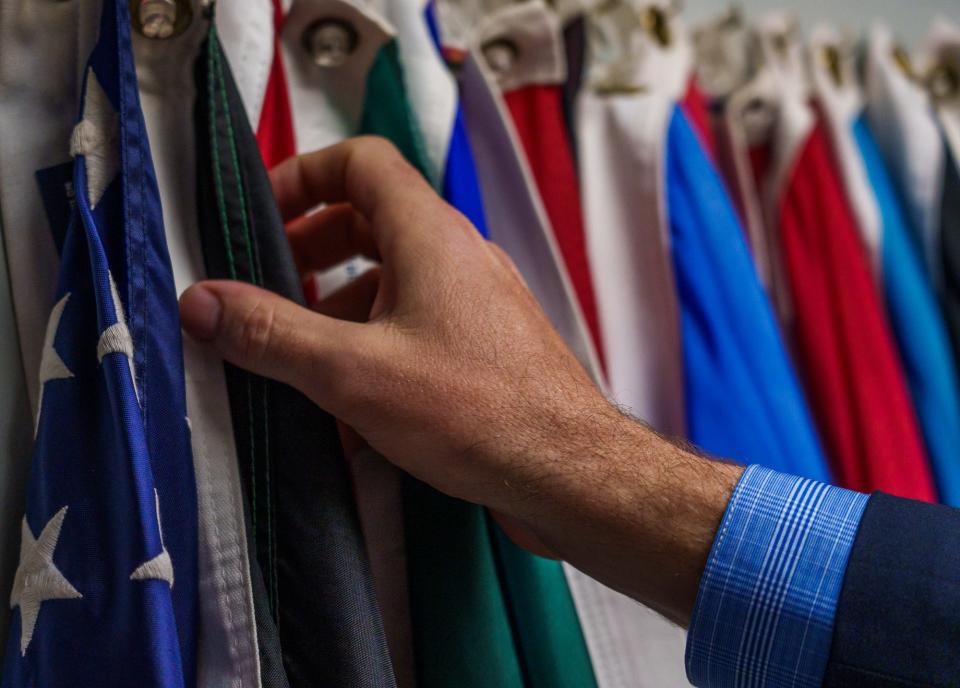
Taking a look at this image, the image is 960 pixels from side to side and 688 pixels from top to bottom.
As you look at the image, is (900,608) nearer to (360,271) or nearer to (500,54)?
(360,271)

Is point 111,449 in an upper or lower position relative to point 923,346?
upper

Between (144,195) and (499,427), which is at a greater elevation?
(144,195)

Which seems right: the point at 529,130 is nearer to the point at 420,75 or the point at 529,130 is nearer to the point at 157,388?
the point at 420,75

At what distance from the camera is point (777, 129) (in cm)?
82

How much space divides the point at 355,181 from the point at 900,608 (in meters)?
0.35

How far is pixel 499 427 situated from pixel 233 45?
0.91 ft

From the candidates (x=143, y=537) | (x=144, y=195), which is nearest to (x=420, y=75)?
(x=144, y=195)

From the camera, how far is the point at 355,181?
48 centimetres

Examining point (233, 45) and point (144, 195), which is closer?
point (144, 195)

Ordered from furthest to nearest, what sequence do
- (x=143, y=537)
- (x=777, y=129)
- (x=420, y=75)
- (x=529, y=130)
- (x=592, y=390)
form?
(x=777, y=129)
(x=529, y=130)
(x=420, y=75)
(x=592, y=390)
(x=143, y=537)

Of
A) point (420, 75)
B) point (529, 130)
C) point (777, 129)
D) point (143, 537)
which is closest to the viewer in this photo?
point (143, 537)

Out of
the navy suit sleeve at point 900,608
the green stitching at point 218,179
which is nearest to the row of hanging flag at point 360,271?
the green stitching at point 218,179

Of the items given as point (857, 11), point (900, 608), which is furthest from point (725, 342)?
point (857, 11)

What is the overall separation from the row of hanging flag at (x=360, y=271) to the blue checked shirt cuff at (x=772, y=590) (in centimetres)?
9
